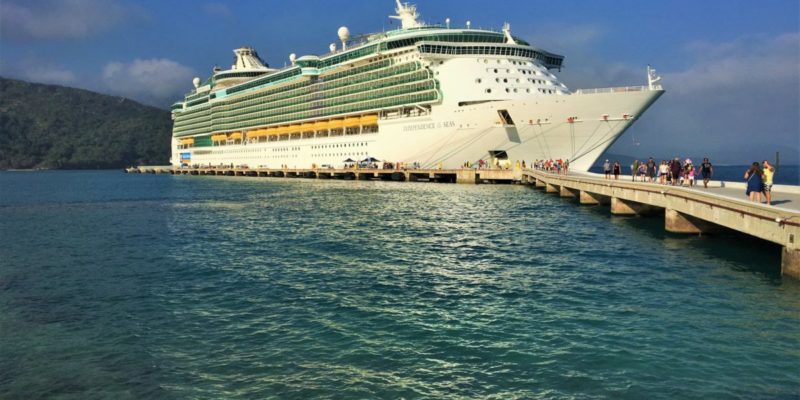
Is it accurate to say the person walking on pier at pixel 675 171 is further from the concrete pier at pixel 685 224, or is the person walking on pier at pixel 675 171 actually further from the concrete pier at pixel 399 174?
the concrete pier at pixel 399 174

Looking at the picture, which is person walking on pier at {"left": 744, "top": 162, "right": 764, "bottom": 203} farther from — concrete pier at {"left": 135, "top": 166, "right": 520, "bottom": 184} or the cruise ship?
concrete pier at {"left": 135, "top": 166, "right": 520, "bottom": 184}

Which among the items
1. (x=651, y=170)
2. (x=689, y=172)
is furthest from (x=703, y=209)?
(x=651, y=170)

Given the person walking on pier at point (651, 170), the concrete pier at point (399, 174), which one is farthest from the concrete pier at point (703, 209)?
the concrete pier at point (399, 174)

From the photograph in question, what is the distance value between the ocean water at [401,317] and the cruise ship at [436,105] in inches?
1003

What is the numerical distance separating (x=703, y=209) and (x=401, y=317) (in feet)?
43.9

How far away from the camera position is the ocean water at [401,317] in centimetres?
914

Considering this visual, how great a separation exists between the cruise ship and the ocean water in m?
25.5

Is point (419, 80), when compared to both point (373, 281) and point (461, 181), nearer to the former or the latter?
point (461, 181)

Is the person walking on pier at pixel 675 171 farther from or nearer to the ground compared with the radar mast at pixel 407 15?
nearer to the ground

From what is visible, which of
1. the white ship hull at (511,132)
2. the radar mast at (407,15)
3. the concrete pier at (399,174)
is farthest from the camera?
the radar mast at (407,15)

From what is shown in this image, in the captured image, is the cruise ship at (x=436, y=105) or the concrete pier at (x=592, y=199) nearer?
the concrete pier at (x=592, y=199)

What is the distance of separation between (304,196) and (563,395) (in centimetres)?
4192

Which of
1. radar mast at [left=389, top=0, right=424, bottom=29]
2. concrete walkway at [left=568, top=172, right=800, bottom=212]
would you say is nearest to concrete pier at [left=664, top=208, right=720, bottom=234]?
concrete walkway at [left=568, top=172, right=800, bottom=212]

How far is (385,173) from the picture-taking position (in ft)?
228
